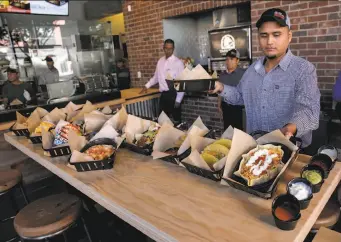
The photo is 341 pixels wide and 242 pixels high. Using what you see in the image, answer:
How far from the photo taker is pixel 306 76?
1.68 meters

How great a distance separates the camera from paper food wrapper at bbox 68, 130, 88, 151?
168 cm

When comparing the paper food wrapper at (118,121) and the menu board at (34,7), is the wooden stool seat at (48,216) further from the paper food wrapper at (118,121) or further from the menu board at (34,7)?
the menu board at (34,7)

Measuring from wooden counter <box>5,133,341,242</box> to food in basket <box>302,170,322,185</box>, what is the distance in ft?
0.17

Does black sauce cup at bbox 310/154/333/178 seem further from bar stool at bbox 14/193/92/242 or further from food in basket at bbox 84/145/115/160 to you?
bar stool at bbox 14/193/92/242

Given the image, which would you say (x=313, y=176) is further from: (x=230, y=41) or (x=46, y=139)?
(x=230, y=41)

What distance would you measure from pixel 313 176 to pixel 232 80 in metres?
2.69

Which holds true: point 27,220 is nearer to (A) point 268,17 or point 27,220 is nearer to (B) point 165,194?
(B) point 165,194

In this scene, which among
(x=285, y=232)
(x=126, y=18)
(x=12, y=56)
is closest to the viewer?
(x=285, y=232)

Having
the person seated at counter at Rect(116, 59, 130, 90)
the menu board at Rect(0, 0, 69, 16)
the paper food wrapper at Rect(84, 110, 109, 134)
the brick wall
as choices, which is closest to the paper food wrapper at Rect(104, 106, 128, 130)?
the paper food wrapper at Rect(84, 110, 109, 134)

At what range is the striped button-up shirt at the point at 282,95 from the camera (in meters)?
1.62

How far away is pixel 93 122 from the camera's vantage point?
2.19m

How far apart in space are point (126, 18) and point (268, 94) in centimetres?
448

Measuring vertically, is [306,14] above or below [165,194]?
above

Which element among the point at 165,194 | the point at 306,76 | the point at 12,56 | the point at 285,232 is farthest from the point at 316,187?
the point at 12,56
